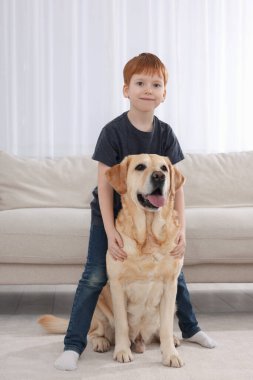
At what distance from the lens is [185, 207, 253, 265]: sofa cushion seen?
9.59 ft

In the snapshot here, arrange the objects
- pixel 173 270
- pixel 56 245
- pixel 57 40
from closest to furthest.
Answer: pixel 173 270, pixel 56 245, pixel 57 40

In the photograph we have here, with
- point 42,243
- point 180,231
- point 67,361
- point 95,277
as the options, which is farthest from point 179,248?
point 42,243

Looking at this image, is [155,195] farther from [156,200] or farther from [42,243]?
[42,243]

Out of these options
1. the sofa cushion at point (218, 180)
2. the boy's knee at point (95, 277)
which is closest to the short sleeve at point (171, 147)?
the boy's knee at point (95, 277)

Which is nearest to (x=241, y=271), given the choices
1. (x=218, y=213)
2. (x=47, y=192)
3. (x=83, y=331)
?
(x=218, y=213)

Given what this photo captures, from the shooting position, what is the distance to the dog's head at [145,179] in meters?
2.15

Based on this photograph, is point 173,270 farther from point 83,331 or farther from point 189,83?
point 189,83

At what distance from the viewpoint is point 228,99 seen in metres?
4.57

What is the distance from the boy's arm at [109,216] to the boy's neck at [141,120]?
0.70 ft

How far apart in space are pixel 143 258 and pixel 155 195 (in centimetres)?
25

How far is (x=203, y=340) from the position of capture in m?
2.46

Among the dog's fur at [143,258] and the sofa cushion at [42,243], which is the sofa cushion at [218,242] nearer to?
the sofa cushion at [42,243]

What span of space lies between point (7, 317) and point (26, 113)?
184 cm

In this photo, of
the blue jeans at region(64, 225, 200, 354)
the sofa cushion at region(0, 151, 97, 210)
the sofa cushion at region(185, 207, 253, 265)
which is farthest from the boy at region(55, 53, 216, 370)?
the sofa cushion at region(0, 151, 97, 210)
